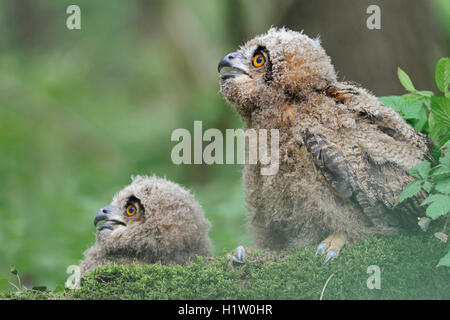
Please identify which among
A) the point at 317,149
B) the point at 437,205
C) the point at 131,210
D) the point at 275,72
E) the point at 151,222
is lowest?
the point at 437,205

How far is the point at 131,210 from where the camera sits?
5.14 metres

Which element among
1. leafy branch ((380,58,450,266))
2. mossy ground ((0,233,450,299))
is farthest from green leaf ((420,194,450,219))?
mossy ground ((0,233,450,299))

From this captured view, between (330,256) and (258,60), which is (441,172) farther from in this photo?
(258,60)

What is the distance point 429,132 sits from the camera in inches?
184

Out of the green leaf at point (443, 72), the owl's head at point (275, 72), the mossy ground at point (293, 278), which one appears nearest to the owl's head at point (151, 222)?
the mossy ground at point (293, 278)

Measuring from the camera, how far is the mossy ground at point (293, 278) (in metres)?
3.62

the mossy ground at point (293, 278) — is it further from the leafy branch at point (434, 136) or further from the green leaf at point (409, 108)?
the green leaf at point (409, 108)

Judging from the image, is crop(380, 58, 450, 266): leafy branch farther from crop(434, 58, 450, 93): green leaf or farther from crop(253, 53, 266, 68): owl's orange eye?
crop(253, 53, 266, 68): owl's orange eye

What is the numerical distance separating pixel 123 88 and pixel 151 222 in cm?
1292

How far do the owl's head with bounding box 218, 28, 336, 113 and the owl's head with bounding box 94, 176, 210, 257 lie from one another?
1.16 metres

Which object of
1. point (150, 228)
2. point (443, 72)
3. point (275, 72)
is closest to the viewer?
point (443, 72)

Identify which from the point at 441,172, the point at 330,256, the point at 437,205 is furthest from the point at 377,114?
the point at 330,256
